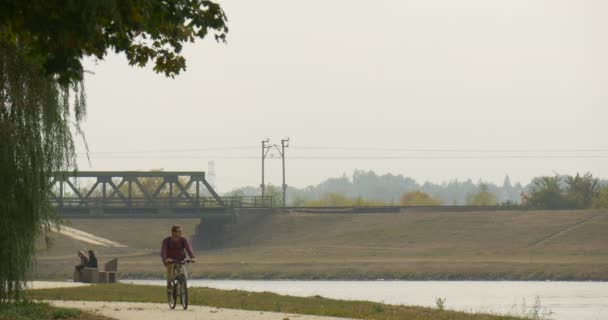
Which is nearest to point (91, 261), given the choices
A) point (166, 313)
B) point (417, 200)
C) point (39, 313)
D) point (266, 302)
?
point (266, 302)

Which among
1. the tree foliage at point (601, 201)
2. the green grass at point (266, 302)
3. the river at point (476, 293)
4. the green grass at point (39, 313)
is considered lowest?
the river at point (476, 293)

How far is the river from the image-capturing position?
4075cm

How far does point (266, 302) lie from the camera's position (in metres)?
28.7

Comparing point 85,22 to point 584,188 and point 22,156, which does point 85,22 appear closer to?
point 22,156

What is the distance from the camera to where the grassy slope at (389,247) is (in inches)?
2633

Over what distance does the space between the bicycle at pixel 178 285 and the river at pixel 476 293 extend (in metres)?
14.8

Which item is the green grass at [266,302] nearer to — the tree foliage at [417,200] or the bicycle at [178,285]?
the bicycle at [178,285]

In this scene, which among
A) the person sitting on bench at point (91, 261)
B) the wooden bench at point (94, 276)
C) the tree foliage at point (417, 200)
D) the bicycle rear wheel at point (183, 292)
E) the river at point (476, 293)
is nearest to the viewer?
the bicycle rear wheel at point (183, 292)

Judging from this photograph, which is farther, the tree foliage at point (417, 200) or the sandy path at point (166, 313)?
the tree foliage at point (417, 200)

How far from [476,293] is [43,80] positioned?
30.7 meters

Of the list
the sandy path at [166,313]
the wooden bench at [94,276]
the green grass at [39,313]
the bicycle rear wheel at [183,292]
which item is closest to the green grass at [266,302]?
the sandy path at [166,313]

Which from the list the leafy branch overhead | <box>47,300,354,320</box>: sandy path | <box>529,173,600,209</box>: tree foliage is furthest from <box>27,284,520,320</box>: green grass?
<box>529,173,600,209</box>: tree foliage

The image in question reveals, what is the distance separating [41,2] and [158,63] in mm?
3174

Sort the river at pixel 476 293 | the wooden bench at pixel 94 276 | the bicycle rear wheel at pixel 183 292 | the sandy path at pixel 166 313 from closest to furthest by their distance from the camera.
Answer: the sandy path at pixel 166 313 < the bicycle rear wheel at pixel 183 292 < the wooden bench at pixel 94 276 < the river at pixel 476 293
